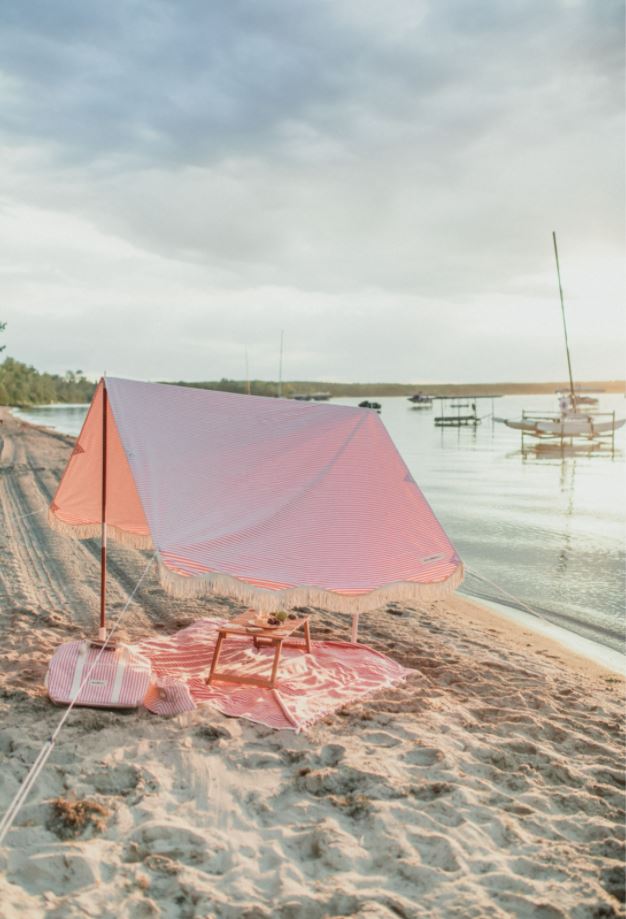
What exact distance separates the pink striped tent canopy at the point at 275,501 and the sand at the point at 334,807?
0.89 m

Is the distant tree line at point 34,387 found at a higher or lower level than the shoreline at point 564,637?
higher

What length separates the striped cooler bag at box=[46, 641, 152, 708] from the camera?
5.14 metres

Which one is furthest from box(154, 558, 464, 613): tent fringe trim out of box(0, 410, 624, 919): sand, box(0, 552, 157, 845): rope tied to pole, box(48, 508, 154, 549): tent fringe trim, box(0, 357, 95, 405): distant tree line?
box(0, 357, 95, 405): distant tree line

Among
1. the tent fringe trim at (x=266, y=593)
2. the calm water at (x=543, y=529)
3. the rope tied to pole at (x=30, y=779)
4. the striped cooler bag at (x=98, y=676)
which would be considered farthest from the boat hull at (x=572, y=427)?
the rope tied to pole at (x=30, y=779)

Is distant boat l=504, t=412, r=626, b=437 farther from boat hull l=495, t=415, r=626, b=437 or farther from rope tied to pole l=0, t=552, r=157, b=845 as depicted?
rope tied to pole l=0, t=552, r=157, b=845

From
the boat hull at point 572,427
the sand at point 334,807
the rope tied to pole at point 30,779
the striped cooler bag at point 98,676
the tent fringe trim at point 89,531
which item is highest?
the boat hull at point 572,427

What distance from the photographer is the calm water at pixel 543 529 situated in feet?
36.1

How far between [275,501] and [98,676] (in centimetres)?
183

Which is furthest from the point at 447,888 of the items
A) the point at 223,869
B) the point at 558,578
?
the point at 558,578

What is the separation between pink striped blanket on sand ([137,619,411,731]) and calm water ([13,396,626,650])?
161 inches

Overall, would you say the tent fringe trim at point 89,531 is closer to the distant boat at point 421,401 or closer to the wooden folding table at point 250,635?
the wooden folding table at point 250,635

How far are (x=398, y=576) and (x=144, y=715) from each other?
2.17 meters

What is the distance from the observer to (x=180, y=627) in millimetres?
7375

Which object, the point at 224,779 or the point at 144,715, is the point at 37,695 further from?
the point at 224,779
